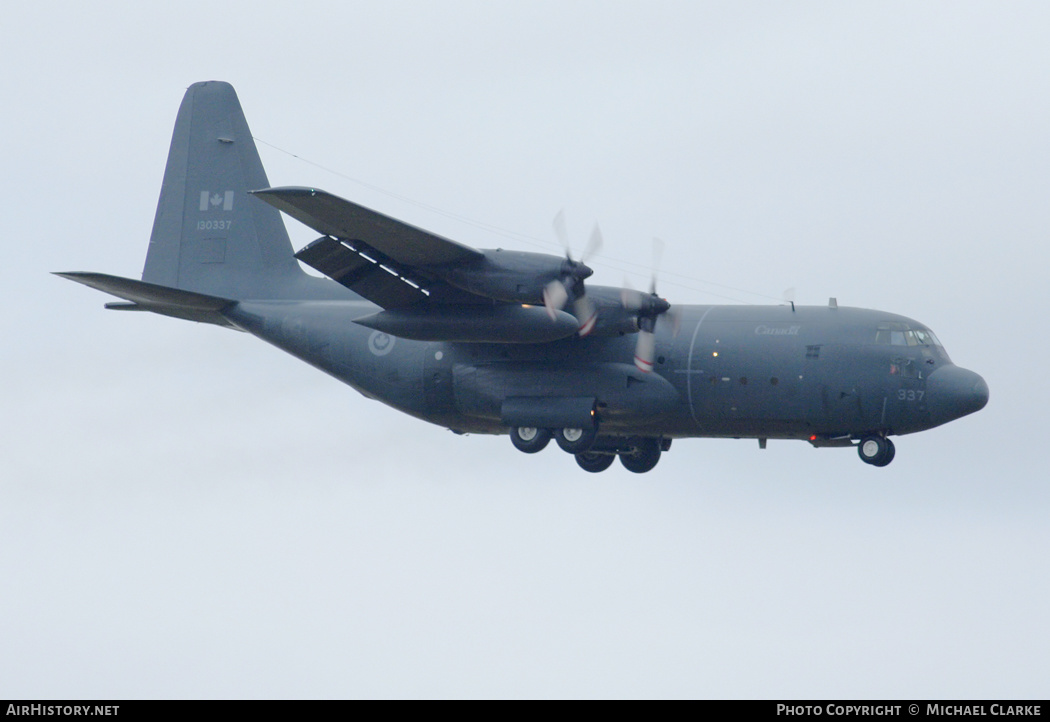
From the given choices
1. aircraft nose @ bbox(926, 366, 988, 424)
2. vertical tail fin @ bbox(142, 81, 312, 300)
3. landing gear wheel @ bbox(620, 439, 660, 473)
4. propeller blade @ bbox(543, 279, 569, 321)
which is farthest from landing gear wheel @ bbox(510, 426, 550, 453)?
aircraft nose @ bbox(926, 366, 988, 424)

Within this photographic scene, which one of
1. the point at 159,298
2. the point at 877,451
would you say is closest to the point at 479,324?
the point at 159,298

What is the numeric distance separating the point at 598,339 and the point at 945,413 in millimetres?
5812

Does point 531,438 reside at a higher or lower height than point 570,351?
lower

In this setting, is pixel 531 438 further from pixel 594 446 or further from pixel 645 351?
pixel 645 351

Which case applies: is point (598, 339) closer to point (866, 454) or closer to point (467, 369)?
point (467, 369)

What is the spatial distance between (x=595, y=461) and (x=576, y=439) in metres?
2.33

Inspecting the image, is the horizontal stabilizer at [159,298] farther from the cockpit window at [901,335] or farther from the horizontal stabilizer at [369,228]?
the cockpit window at [901,335]

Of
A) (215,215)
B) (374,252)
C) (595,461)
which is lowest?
(595,461)

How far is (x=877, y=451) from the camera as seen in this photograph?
24.7 metres

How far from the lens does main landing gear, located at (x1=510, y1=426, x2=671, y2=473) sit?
25.5m

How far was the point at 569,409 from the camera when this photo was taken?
25.4 m

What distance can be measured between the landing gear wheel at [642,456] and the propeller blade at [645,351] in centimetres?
223

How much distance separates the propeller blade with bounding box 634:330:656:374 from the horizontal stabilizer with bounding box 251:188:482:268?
144 inches
